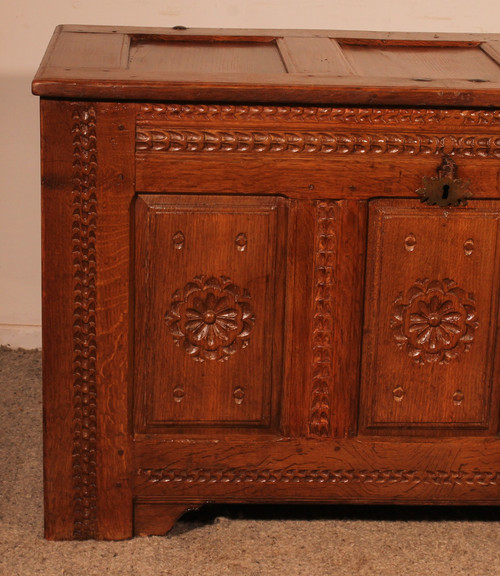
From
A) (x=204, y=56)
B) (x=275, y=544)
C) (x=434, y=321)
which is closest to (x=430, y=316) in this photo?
(x=434, y=321)

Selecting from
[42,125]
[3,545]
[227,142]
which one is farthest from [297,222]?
[3,545]

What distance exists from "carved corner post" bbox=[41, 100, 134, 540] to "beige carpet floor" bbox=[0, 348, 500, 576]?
71 millimetres

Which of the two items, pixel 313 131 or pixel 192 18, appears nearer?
pixel 313 131

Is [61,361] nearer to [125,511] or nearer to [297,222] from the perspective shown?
[125,511]

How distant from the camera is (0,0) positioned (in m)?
2.84

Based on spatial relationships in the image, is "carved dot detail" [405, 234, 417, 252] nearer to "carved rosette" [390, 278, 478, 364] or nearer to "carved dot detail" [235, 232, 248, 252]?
"carved rosette" [390, 278, 478, 364]

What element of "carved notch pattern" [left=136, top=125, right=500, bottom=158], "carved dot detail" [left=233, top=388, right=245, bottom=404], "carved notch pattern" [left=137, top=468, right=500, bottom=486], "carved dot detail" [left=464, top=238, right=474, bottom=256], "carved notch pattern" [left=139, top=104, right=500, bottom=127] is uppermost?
"carved notch pattern" [left=139, top=104, right=500, bottom=127]

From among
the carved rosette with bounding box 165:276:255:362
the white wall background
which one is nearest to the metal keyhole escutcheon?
the carved rosette with bounding box 165:276:255:362

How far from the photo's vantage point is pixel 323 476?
2.07 metres

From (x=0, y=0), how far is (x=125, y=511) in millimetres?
1434

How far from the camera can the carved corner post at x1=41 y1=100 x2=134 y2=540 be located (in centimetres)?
189

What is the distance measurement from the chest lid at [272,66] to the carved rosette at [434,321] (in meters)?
0.33

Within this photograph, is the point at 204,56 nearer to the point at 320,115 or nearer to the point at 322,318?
the point at 320,115

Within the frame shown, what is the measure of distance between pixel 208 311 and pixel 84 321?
0.72 feet
